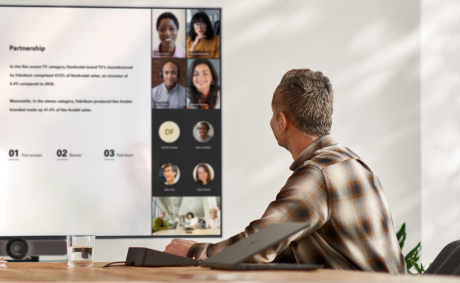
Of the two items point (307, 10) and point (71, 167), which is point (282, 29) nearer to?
point (307, 10)

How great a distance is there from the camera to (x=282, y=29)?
358 centimetres

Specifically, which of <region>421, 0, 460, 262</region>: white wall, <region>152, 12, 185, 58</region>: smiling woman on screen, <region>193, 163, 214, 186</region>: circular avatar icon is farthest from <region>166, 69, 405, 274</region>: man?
<region>421, 0, 460, 262</region>: white wall

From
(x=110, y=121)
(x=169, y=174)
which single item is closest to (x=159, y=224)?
(x=169, y=174)

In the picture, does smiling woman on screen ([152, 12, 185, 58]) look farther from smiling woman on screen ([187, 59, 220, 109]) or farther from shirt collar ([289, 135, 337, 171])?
shirt collar ([289, 135, 337, 171])

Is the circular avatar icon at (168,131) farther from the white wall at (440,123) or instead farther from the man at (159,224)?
the white wall at (440,123)

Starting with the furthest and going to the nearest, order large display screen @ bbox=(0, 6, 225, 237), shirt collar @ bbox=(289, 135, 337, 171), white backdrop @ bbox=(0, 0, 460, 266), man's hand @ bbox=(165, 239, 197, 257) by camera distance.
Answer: white backdrop @ bbox=(0, 0, 460, 266) → large display screen @ bbox=(0, 6, 225, 237) → shirt collar @ bbox=(289, 135, 337, 171) → man's hand @ bbox=(165, 239, 197, 257)

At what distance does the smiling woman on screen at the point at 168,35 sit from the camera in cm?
350

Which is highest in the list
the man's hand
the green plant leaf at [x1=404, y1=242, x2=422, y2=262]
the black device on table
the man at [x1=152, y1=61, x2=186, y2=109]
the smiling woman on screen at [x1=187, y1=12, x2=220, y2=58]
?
the smiling woman on screen at [x1=187, y1=12, x2=220, y2=58]

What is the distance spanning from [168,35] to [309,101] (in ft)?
6.08

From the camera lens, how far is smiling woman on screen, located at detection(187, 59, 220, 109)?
349 centimetres

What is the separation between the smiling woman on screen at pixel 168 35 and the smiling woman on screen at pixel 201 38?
0.08 metres

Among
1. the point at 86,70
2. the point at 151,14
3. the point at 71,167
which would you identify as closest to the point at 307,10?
the point at 151,14

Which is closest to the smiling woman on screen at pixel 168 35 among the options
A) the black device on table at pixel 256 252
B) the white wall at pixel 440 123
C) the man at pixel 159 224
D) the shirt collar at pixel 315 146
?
the man at pixel 159 224

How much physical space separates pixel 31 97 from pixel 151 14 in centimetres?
94
